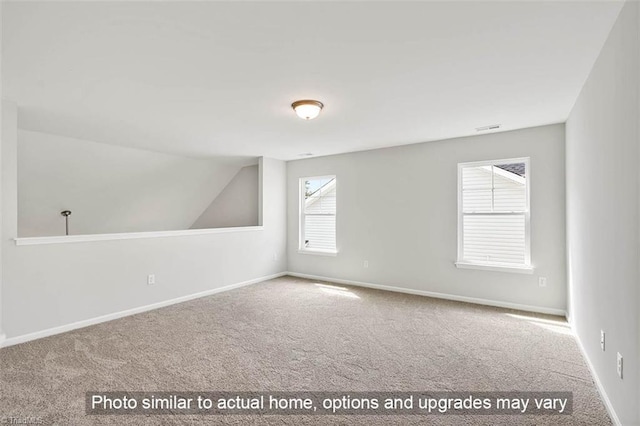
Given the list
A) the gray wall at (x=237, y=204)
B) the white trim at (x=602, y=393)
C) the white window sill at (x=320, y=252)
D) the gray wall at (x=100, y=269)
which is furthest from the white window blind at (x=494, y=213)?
the gray wall at (x=237, y=204)

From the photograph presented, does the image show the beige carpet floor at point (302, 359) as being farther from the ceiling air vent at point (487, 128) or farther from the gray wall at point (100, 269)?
the ceiling air vent at point (487, 128)

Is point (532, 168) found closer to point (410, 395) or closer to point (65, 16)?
point (410, 395)

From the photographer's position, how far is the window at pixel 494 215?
13.9ft

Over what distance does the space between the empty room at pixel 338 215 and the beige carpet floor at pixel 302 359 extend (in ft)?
0.08

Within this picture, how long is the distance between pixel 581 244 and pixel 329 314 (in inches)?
109

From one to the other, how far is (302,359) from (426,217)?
3033 mm

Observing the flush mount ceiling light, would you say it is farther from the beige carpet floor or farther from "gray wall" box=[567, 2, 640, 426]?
the beige carpet floor

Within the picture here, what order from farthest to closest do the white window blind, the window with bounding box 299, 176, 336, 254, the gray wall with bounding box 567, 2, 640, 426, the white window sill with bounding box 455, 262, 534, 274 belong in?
the window with bounding box 299, 176, 336, 254 → the white window blind → the white window sill with bounding box 455, 262, 534, 274 → the gray wall with bounding box 567, 2, 640, 426

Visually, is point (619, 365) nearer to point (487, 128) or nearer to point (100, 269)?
point (487, 128)

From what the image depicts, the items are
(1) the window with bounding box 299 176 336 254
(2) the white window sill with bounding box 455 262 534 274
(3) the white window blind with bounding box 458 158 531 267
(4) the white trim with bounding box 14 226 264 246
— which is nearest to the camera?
(4) the white trim with bounding box 14 226 264 246

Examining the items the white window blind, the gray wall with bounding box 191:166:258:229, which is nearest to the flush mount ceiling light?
the white window blind

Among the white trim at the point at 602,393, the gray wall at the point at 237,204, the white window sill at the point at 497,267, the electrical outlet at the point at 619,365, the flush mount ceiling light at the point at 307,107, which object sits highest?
the flush mount ceiling light at the point at 307,107

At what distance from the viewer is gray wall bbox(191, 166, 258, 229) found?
283 inches

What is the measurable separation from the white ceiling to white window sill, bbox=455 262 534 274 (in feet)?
6.09
